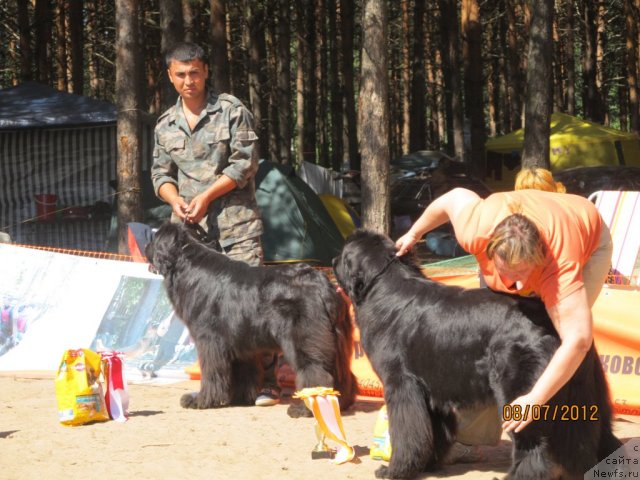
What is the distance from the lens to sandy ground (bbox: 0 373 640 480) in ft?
14.4

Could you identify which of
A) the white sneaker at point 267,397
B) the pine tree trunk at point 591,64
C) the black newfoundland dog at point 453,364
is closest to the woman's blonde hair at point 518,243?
the black newfoundland dog at point 453,364

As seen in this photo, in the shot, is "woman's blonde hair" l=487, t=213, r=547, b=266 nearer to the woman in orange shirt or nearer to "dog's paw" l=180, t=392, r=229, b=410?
the woman in orange shirt

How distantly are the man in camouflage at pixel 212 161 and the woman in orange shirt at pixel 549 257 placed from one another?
246 cm

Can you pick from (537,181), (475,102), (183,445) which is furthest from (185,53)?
(475,102)

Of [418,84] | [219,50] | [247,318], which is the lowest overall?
[247,318]

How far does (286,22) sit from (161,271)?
17.9 meters

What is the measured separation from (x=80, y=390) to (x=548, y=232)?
3.06m

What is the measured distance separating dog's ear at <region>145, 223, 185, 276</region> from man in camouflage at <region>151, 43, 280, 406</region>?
5.0 inches

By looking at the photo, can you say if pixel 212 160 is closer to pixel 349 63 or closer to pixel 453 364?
pixel 453 364

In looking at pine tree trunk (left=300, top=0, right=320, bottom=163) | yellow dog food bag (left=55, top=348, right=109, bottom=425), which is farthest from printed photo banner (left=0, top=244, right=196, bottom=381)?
pine tree trunk (left=300, top=0, right=320, bottom=163)

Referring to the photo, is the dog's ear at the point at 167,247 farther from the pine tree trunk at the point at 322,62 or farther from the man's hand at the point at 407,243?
the pine tree trunk at the point at 322,62

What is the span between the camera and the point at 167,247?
19.2 ft

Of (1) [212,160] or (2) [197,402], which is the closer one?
(2) [197,402]

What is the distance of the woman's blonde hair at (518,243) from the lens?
334cm
